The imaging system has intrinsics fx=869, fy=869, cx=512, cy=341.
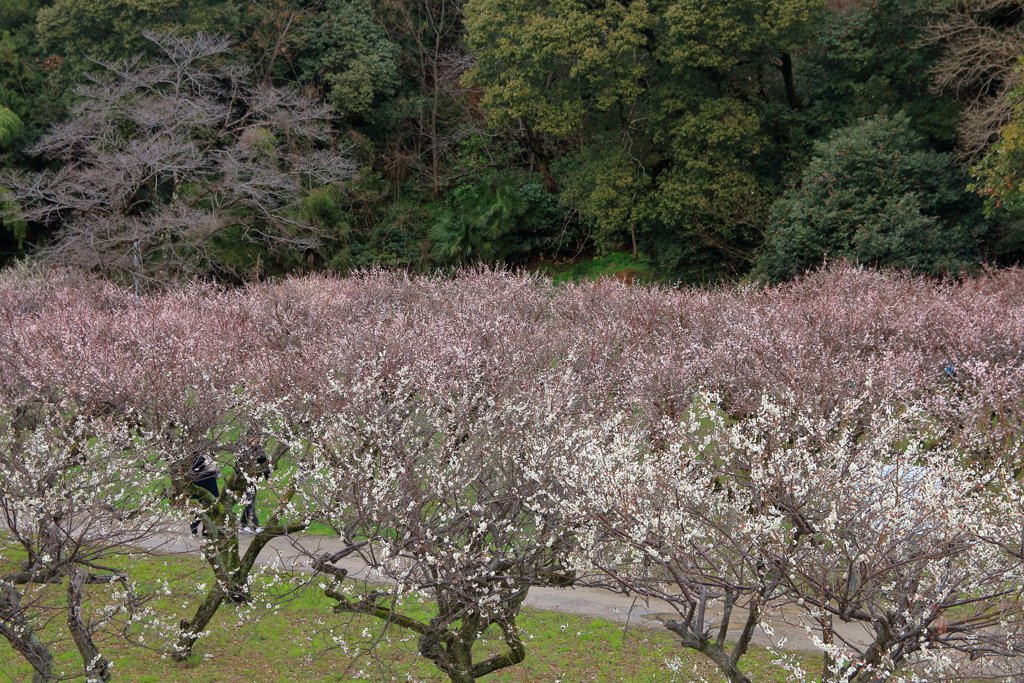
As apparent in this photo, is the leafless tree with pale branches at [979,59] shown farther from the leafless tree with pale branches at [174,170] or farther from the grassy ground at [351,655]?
the leafless tree with pale branches at [174,170]

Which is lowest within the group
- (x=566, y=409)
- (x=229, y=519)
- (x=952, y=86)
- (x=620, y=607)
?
(x=620, y=607)

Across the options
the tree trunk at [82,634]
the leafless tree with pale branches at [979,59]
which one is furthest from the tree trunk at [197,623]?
the leafless tree with pale branches at [979,59]

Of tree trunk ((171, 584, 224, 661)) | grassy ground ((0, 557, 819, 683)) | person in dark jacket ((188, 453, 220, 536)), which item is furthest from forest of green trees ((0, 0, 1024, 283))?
tree trunk ((171, 584, 224, 661))

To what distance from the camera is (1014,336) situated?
1084 centimetres

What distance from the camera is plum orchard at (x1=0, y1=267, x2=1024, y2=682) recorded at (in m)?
4.98

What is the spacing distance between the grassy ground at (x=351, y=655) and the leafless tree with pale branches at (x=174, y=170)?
1625cm

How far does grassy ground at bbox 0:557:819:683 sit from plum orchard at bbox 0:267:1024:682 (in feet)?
1.04

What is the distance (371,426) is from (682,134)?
1826cm

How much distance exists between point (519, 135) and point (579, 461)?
93.6ft

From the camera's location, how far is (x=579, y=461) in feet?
21.2

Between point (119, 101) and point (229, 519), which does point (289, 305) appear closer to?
point (229, 519)

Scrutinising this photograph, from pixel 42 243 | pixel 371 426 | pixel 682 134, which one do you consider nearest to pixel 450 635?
pixel 371 426

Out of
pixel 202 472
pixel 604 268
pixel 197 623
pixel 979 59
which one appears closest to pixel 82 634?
pixel 197 623

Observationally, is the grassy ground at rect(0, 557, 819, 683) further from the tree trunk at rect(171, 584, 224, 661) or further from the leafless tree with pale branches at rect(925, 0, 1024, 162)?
the leafless tree with pale branches at rect(925, 0, 1024, 162)
